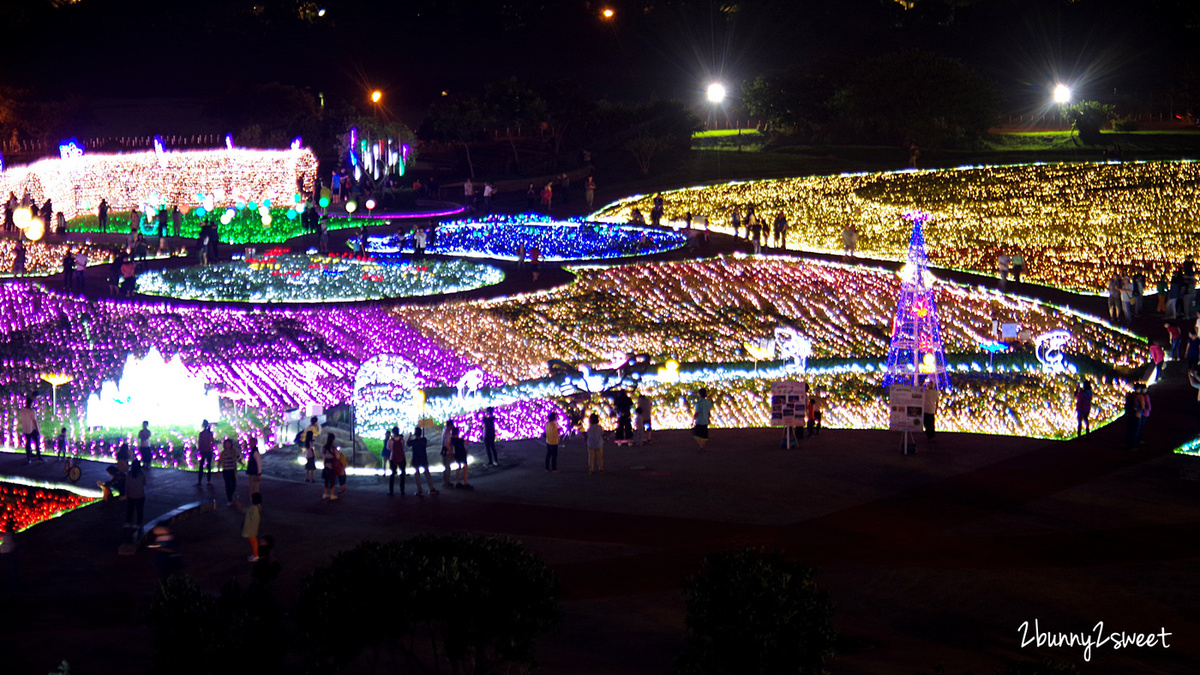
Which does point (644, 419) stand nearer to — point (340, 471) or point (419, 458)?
point (419, 458)

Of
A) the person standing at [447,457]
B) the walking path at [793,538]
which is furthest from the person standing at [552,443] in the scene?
the person standing at [447,457]

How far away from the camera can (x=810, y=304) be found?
39.3 metres

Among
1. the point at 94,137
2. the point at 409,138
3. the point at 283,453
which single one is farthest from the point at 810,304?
the point at 94,137

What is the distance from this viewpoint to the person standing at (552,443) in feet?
71.9

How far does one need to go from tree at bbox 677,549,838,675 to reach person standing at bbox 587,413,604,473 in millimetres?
9369

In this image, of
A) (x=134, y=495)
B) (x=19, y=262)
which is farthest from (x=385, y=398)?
(x=19, y=262)

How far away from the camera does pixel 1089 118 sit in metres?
65.2

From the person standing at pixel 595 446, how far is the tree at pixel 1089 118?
4948cm

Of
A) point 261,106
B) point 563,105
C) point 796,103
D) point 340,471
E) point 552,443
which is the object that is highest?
point 261,106

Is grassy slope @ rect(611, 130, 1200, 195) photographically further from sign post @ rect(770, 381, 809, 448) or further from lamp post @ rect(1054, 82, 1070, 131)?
sign post @ rect(770, 381, 809, 448)

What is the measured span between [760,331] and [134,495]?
20.7 m

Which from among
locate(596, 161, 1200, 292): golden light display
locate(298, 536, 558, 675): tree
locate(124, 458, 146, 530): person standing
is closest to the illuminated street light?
locate(596, 161, 1200, 292): golden light display

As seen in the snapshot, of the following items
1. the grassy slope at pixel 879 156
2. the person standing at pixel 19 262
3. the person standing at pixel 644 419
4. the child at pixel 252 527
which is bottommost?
the child at pixel 252 527

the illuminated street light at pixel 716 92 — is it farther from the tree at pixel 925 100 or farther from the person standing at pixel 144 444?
the person standing at pixel 144 444
